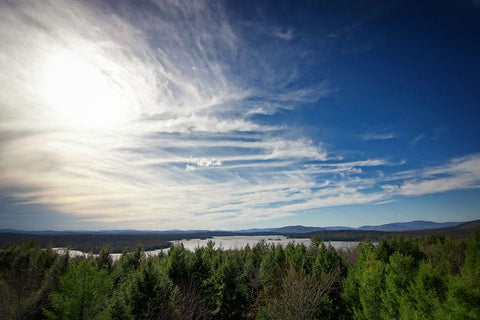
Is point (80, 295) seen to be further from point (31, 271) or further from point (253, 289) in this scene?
point (253, 289)

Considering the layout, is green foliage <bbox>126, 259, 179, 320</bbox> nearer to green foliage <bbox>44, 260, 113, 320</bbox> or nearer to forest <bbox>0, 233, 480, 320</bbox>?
forest <bbox>0, 233, 480, 320</bbox>

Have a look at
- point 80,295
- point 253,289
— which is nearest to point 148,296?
point 80,295

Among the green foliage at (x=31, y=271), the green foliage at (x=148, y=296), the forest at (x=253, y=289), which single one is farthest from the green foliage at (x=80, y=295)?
the green foliage at (x=31, y=271)

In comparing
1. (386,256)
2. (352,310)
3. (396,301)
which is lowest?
(352,310)

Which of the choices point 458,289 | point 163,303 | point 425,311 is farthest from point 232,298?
point 458,289

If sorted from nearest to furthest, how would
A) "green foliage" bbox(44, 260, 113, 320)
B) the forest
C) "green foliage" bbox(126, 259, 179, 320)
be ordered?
"green foliage" bbox(44, 260, 113, 320), the forest, "green foliage" bbox(126, 259, 179, 320)

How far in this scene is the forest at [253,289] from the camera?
12805 mm

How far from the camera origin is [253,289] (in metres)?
38.7

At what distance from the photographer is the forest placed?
1280 cm

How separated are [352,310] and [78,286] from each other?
83.4ft

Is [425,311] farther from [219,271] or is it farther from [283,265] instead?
[283,265]

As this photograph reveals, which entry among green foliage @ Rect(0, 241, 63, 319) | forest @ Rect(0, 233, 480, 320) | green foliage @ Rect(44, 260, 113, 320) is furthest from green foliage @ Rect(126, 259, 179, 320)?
green foliage @ Rect(0, 241, 63, 319)

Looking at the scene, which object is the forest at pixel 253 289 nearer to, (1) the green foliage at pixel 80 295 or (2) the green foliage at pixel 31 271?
(1) the green foliage at pixel 80 295

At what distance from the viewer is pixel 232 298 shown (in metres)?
25.6
